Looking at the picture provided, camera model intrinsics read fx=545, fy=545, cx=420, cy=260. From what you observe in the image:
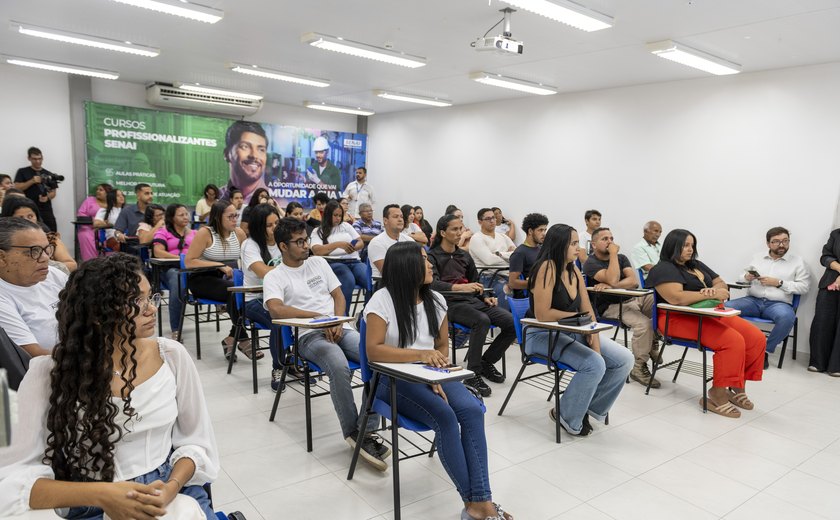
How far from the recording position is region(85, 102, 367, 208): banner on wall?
8.52 meters

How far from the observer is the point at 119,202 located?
25.9ft

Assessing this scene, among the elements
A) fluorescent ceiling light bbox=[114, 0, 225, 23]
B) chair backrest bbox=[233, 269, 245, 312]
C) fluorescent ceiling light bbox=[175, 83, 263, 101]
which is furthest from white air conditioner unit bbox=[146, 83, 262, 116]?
chair backrest bbox=[233, 269, 245, 312]

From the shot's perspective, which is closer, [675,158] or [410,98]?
[675,158]

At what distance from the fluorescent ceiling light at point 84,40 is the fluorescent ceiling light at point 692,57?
5475 millimetres

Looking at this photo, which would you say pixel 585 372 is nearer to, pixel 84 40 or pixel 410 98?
pixel 84 40

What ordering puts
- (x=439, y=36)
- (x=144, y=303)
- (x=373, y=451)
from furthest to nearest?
(x=439, y=36), (x=373, y=451), (x=144, y=303)

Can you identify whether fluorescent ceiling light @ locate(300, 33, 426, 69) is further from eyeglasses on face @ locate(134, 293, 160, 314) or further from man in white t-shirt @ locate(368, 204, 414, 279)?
eyeglasses on face @ locate(134, 293, 160, 314)

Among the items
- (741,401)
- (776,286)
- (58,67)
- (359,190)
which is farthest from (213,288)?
(359,190)

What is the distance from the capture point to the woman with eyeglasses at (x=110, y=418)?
52.8 inches

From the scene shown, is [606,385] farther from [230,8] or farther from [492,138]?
[492,138]

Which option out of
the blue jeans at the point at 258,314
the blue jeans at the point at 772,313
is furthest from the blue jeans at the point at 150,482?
the blue jeans at the point at 772,313

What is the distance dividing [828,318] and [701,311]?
246cm

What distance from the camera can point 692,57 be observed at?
5.42 m

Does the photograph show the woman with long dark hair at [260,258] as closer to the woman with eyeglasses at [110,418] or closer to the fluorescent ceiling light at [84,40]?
the woman with eyeglasses at [110,418]
